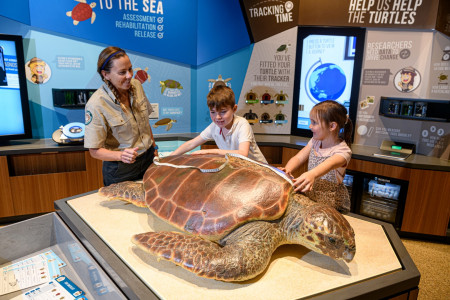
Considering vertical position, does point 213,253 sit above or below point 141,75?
below

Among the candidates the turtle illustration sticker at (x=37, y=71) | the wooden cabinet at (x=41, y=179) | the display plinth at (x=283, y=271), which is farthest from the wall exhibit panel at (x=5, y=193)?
the display plinth at (x=283, y=271)

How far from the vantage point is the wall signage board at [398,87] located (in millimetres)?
2799

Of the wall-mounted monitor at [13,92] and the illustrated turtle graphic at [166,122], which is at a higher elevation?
the wall-mounted monitor at [13,92]

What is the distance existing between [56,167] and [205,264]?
8.09 feet

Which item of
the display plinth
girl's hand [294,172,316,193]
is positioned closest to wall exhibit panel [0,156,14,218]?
the display plinth

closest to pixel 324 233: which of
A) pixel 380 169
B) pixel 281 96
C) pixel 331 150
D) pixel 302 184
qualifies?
pixel 302 184

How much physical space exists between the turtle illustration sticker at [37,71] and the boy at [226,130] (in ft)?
6.59

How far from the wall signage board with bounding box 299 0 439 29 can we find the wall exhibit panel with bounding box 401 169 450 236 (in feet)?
4.55

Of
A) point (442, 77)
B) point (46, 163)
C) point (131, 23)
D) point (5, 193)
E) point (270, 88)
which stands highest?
point (131, 23)

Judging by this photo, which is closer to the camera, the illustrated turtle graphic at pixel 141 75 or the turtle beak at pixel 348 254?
the turtle beak at pixel 348 254

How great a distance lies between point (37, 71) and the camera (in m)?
2.89

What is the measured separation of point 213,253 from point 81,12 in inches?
116

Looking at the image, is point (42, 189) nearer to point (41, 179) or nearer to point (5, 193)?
point (41, 179)

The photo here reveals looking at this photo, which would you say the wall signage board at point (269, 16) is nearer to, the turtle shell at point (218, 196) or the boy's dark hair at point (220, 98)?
the boy's dark hair at point (220, 98)
